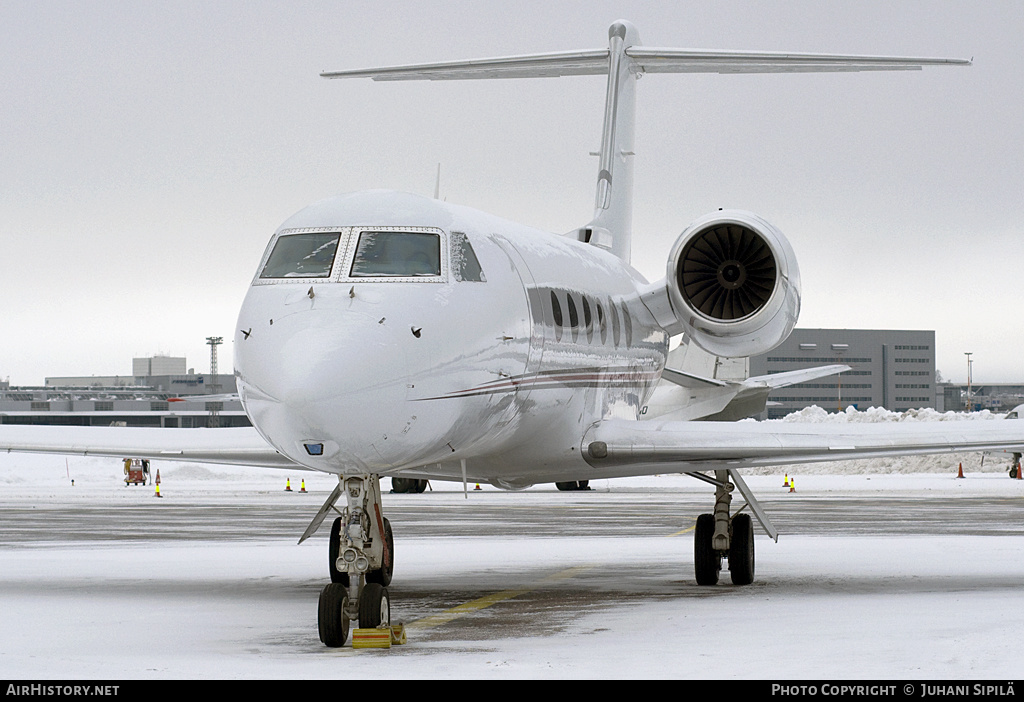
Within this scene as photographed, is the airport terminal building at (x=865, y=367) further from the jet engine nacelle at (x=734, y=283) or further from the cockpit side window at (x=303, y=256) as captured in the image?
the cockpit side window at (x=303, y=256)

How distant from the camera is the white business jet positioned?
8.99 metres

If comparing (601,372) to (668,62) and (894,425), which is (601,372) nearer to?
(894,425)

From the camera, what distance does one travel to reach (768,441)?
13047 millimetres

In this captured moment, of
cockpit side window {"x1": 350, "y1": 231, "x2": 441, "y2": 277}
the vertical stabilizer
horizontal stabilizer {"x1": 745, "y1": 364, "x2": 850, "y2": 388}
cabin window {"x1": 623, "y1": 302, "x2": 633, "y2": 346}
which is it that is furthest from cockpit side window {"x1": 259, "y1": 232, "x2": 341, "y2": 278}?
horizontal stabilizer {"x1": 745, "y1": 364, "x2": 850, "y2": 388}

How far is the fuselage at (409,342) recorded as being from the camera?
884 cm

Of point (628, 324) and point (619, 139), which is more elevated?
point (619, 139)

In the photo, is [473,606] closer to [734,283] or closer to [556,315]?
[556,315]

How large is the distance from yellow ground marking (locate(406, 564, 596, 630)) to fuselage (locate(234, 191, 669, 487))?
1148mm

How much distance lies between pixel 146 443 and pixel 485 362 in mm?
4915

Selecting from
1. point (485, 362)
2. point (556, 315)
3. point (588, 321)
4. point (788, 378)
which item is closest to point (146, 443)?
point (556, 315)

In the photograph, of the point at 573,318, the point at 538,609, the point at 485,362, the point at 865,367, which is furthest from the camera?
the point at 865,367

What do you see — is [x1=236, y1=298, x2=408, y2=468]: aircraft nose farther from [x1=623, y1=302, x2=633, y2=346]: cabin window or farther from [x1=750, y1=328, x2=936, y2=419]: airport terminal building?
[x1=750, y1=328, x2=936, y2=419]: airport terminal building

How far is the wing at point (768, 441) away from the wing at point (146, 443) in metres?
3.11
